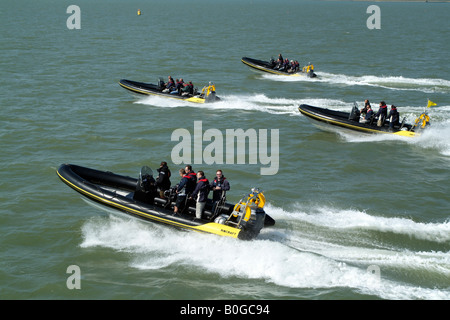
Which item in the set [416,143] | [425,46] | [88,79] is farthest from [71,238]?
[425,46]

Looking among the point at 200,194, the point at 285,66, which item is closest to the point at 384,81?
the point at 285,66

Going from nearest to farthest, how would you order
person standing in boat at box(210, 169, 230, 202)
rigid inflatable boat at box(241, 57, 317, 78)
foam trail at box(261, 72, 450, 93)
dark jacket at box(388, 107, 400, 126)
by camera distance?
person standing in boat at box(210, 169, 230, 202), dark jacket at box(388, 107, 400, 126), foam trail at box(261, 72, 450, 93), rigid inflatable boat at box(241, 57, 317, 78)

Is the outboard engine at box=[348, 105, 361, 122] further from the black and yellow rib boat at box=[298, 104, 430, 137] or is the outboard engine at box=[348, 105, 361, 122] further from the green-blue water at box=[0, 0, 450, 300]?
the green-blue water at box=[0, 0, 450, 300]

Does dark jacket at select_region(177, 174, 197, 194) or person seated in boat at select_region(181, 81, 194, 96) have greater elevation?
person seated in boat at select_region(181, 81, 194, 96)

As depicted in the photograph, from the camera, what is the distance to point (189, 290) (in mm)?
11562

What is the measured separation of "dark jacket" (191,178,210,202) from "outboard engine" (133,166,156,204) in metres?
1.38

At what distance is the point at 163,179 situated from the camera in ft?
45.8

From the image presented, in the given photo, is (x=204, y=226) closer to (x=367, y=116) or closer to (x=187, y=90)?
(x=367, y=116)

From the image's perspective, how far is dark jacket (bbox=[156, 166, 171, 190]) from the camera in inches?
548

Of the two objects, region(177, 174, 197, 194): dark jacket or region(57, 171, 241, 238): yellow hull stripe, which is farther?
region(177, 174, 197, 194): dark jacket

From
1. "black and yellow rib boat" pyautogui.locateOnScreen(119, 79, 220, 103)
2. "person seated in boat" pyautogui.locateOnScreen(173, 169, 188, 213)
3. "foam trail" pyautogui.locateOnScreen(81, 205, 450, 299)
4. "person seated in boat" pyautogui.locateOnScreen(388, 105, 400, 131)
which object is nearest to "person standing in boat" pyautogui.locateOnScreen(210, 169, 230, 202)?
"person seated in boat" pyautogui.locateOnScreen(173, 169, 188, 213)

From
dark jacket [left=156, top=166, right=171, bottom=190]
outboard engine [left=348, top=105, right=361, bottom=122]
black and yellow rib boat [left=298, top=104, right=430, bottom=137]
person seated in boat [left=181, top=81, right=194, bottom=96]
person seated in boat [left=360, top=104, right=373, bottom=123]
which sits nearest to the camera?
dark jacket [left=156, top=166, right=171, bottom=190]

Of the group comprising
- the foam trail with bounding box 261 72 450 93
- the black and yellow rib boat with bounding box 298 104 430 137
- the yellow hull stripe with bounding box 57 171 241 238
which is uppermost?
the foam trail with bounding box 261 72 450 93
